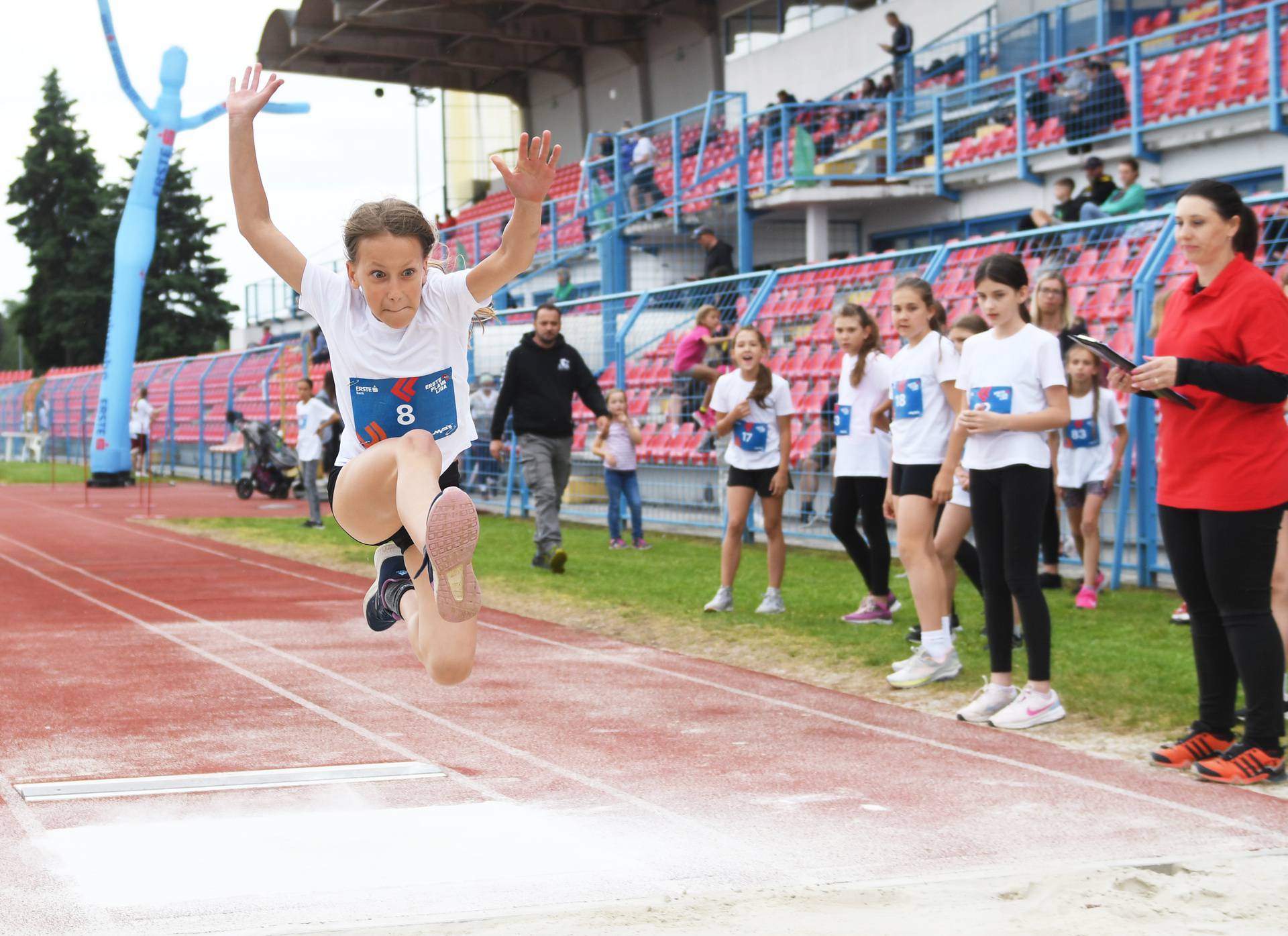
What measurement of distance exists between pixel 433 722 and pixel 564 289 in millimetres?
17495

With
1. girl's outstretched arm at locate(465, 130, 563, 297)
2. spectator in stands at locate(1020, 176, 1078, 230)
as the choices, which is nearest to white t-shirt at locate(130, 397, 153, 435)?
spectator in stands at locate(1020, 176, 1078, 230)

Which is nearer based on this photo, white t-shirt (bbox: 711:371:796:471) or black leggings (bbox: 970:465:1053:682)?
black leggings (bbox: 970:465:1053:682)

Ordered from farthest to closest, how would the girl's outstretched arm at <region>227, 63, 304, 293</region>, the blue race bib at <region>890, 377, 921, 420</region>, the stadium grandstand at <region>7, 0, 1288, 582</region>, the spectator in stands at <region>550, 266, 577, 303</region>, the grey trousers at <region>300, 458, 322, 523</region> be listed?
1. the spectator in stands at <region>550, 266, 577, 303</region>
2. the grey trousers at <region>300, 458, 322, 523</region>
3. the stadium grandstand at <region>7, 0, 1288, 582</region>
4. the blue race bib at <region>890, 377, 921, 420</region>
5. the girl's outstretched arm at <region>227, 63, 304, 293</region>

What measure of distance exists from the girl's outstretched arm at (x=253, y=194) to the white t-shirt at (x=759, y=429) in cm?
527

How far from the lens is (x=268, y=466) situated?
77.2 feet

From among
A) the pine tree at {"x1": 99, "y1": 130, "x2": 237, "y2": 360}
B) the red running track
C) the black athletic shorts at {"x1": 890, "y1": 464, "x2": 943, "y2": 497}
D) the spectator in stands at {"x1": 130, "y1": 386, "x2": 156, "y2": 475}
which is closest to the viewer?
the red running track

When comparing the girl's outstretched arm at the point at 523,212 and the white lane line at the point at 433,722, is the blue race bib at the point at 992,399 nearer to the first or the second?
the white lane line at the point at 433,722

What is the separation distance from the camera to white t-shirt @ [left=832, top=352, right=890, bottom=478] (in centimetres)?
909

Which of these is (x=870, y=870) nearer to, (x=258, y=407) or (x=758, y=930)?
(x=758, y=930)

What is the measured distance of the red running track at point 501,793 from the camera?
14.1 ft

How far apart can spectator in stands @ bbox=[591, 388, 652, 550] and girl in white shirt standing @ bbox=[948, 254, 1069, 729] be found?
707 centimetres

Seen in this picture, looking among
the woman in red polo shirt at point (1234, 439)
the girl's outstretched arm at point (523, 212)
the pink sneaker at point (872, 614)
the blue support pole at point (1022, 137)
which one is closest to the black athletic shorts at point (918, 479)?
the woman in red polo shirt at point (1234, 439)

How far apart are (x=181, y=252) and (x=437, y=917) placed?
69954mm

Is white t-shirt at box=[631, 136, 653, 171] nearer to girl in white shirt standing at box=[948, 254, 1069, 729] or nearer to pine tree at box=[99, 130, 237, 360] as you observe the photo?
girl in white shirt standing at box=[948, 254, 1069, 729]
